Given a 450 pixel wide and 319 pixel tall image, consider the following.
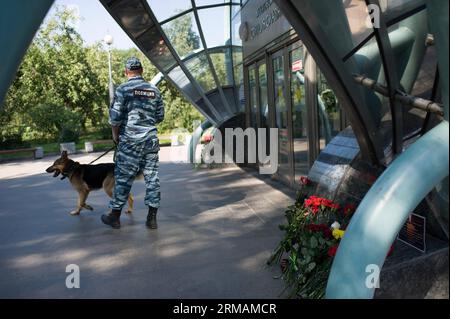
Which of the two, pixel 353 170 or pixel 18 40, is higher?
pixel 18 40

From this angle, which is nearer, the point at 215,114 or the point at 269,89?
the point at 269,89

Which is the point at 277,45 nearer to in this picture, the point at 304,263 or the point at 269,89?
the point at 269,89

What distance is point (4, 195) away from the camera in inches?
368

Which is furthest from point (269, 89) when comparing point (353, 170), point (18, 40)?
point (18, 40)

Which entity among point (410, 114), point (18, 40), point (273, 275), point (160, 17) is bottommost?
point (273, 275)

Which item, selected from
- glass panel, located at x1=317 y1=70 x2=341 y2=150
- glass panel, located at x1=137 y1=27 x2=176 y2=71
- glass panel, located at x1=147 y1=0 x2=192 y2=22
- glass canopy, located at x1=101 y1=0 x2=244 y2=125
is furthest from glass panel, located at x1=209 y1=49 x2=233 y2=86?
glass panel, located at x1=317 y1=70 x2=341 y2=150

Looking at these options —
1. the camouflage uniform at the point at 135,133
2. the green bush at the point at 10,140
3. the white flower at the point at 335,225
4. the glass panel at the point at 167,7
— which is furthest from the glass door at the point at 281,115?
the green bush at the point at 10,140

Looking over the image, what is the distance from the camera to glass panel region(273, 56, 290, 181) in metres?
8.45

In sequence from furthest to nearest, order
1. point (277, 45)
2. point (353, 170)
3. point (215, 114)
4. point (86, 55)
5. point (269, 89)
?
1. point (86, 55)
2. point (215, 114)
3. point (269, 89)
4. point (277, 45)
5. point (353, 170)

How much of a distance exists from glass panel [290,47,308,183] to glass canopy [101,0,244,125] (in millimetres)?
3272

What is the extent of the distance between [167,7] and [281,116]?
3.55m

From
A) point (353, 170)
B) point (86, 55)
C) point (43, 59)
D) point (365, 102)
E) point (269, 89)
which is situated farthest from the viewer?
point (86, 55)

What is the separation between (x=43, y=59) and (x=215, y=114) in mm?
20724

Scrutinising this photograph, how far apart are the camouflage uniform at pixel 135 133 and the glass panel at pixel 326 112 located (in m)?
2.35
